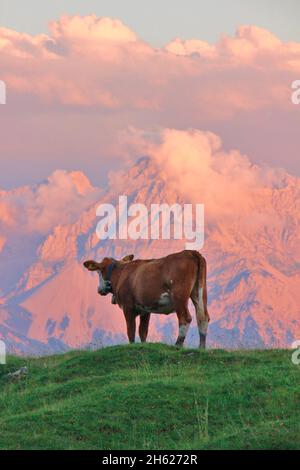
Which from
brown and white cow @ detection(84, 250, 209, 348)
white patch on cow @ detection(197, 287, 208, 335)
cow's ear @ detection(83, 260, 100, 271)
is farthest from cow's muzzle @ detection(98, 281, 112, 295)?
white patch on cow @ detection(197, 287, 208, 335)

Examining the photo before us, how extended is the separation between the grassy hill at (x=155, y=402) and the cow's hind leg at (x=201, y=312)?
76.5 inches

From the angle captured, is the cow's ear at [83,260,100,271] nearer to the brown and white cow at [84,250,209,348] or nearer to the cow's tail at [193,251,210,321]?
the brown and white cow at [84,250,209,348]

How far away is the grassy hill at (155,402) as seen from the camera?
69.2 ft

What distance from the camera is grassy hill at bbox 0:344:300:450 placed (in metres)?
21.1

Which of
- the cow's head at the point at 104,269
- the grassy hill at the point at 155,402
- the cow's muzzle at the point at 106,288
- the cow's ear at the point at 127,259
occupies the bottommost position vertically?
the grassy hill at the point at 155,402

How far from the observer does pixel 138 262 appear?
107 ft

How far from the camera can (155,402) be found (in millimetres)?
23219

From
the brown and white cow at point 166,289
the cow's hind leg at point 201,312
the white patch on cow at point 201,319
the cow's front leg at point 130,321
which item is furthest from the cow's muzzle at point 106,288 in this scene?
the white patch on cow at point 201,319

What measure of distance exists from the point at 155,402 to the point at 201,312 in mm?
7464

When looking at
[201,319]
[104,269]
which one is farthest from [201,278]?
[104,269]

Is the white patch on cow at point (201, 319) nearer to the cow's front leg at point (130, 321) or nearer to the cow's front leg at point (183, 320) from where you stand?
the cow's front leg at point (183, 320)
